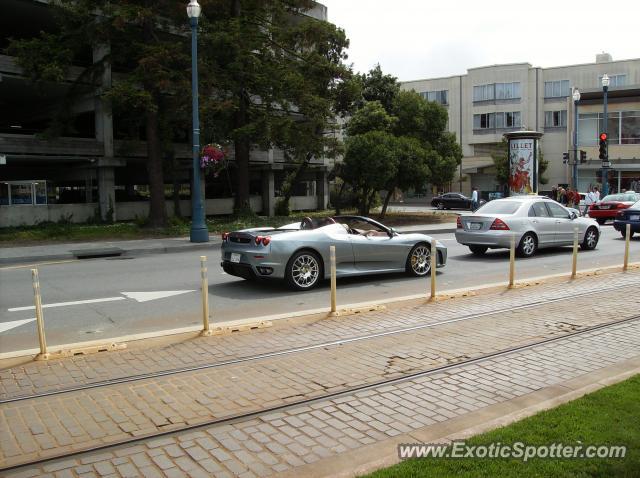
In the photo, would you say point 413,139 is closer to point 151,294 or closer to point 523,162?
point 523,162

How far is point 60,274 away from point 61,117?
1412cm

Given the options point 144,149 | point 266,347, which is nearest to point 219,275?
point 266,347

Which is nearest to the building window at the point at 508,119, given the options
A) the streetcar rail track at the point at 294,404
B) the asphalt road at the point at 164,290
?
the asphalt road at the point at 164,290

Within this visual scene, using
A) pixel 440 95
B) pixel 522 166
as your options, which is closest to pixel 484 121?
pixel 440 95

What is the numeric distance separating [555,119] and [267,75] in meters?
44.2

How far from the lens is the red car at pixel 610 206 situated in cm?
2811

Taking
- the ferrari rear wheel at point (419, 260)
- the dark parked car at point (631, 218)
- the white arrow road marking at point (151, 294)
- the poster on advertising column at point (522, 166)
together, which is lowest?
the white arrow road marking at point (151, 294)

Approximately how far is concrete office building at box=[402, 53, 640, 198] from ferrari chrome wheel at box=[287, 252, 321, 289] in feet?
159

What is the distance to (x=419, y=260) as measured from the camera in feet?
41.1

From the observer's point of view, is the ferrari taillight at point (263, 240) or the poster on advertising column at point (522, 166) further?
the poster on advertising column at point (522, 166)

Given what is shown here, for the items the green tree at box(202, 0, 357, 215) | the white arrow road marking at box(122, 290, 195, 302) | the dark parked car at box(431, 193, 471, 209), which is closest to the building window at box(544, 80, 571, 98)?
the dark parked car at box(431, 193, 471, 209)

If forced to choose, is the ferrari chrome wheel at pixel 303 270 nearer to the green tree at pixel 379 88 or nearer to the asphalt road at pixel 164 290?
the asphalt road at pixel 164 290

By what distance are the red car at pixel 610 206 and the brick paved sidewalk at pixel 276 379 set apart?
69.5 feet

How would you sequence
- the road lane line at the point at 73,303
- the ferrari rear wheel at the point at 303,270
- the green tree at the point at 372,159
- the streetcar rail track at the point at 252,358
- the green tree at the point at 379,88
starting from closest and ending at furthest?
the streetcar rail track at the point at 252,358
the road lane line at the point at 73,303
the ferrari rear wheel at the point at 303,270
the green tree at the point at 372,159
the green tree at the point at 379,88
